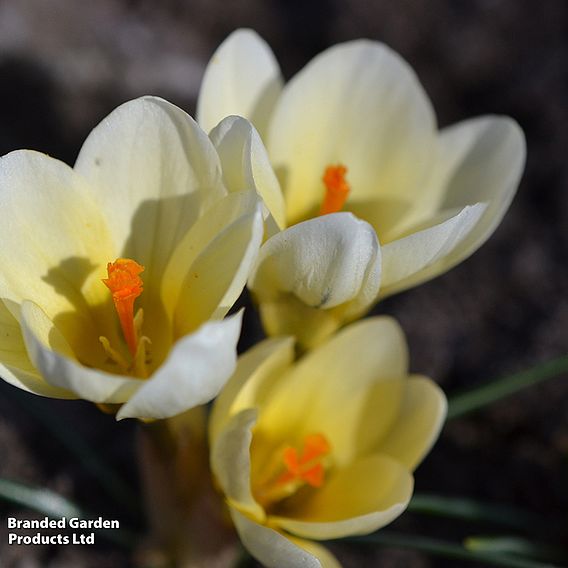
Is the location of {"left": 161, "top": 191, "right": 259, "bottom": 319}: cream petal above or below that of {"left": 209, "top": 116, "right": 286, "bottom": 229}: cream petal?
below

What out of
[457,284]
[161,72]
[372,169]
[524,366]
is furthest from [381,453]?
[161,72]

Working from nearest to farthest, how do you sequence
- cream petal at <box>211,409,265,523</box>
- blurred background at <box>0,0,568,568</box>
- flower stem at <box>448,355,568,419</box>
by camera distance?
cream petal at <box>211,409,265,523</box>, flower stem at <box>448,355,568,419</box>, blurred background at <box>0,0,568,568</box>

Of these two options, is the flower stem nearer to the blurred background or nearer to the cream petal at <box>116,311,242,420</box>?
the blurred background

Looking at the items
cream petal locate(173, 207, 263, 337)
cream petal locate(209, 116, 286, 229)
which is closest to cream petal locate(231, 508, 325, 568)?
cream petal locate(173, 207, 263, 337)

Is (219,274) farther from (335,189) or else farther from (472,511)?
(472,511)

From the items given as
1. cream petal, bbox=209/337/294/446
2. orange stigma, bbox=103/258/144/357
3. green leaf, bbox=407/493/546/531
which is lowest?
green leaf, bbox=407/493/546/531

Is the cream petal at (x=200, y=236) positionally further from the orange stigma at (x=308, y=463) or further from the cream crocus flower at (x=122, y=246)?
the orange stigma at (x=308, y=463)

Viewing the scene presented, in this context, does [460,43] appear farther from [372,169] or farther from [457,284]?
[372,169]
